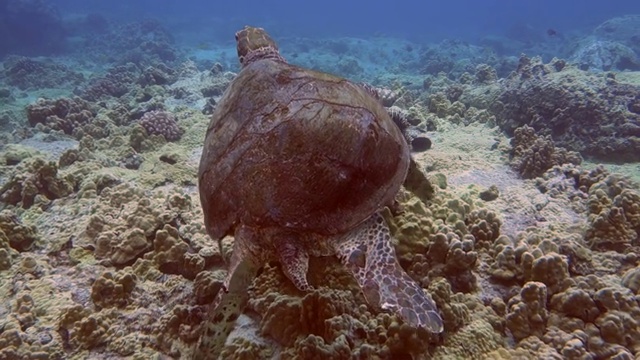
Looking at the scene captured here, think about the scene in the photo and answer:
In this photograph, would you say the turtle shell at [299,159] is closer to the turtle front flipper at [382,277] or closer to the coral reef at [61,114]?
the turtle front flipper at [382,277]

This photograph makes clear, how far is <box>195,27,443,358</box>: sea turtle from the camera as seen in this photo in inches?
95.3

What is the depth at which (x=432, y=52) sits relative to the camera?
2577cm

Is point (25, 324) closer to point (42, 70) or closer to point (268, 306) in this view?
point (268, 306)

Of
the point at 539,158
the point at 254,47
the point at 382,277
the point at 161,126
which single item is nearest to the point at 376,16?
the point at 161,126

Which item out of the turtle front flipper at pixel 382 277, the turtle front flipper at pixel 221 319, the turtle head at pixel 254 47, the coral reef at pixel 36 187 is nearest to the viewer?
the turtle front flipper at pixel 382 277

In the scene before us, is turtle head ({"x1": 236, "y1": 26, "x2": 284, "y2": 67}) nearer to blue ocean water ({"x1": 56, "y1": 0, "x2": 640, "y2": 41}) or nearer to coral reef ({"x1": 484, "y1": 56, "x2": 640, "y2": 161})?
coral reef ({"x1": 484, "y1": 56, "x2": 640, "y2": 161})

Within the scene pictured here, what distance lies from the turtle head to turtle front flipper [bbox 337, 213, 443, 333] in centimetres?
231

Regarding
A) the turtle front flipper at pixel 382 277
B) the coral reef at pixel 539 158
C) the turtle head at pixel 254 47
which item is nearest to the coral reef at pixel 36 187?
the turtle head at pixel 254 47

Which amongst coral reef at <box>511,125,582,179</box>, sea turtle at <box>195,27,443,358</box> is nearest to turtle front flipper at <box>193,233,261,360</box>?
sea turtle at <box>195,27,443,358</box>

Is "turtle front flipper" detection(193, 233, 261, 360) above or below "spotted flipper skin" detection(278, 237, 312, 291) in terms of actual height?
below

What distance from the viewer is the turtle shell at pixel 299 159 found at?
2430mm

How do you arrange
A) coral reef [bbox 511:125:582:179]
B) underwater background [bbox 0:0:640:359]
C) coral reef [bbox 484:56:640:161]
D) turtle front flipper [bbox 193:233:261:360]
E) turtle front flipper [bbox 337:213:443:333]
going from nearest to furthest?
turtle front flipper [bbox 337:213:443:333], turtle front flipper [bbox 193:233:261:360], underwater background [bbox 0:0:640:359], coral reef [bbox 511:125:582:179], coral reef [bbox 484:56:640:161]

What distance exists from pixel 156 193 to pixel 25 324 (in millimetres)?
2440

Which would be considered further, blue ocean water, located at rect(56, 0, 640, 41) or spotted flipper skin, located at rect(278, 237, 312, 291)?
blue ocean water, located at rect(56, 0, 640, 41)
